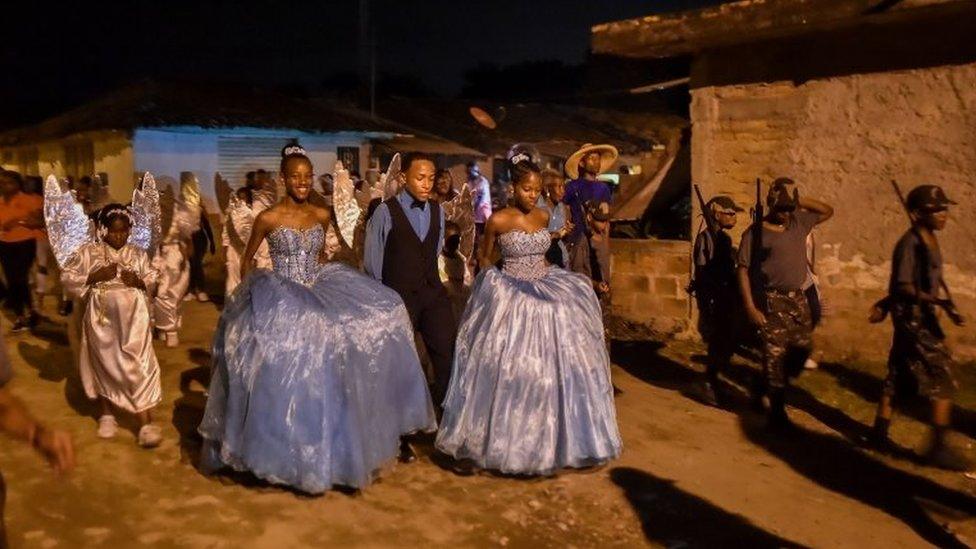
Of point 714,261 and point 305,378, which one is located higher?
point 714,261

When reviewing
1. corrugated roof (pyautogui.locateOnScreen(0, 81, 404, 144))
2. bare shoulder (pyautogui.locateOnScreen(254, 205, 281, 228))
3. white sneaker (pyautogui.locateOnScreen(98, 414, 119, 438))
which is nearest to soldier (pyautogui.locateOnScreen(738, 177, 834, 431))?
bare shoulder (pyautogui.locateOnScreen(254, 205, 281, 228))

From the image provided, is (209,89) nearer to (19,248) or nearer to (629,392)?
(19,248)

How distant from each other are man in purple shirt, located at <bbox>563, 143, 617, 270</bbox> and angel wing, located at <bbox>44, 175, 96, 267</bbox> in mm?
4117

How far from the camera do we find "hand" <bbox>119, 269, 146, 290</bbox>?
607cm

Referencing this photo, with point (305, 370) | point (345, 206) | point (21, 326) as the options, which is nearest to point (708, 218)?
point (345, 206)

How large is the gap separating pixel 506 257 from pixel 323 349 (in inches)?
55.4

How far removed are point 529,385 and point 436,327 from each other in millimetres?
877

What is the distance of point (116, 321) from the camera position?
6055 mm

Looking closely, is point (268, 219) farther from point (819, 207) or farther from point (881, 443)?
point (881, 443)

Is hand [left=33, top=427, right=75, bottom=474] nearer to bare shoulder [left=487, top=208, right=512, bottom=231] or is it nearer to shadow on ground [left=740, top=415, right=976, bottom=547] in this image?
bare shoulder [left=487, top=208, right=512, bottom=231]

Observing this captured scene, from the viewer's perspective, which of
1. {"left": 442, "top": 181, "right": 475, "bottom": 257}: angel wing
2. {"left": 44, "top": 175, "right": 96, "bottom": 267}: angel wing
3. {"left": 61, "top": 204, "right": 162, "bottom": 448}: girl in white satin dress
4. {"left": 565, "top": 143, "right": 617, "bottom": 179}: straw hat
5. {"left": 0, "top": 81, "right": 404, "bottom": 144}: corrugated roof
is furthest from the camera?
{"left": 0, "top": 81, "right": 404, "bottom": 144}: corrugated roof

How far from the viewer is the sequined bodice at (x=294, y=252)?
17.6 ft

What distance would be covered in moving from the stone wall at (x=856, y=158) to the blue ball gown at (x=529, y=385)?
13.7ft

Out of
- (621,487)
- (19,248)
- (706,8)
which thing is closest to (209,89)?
(19,248)
